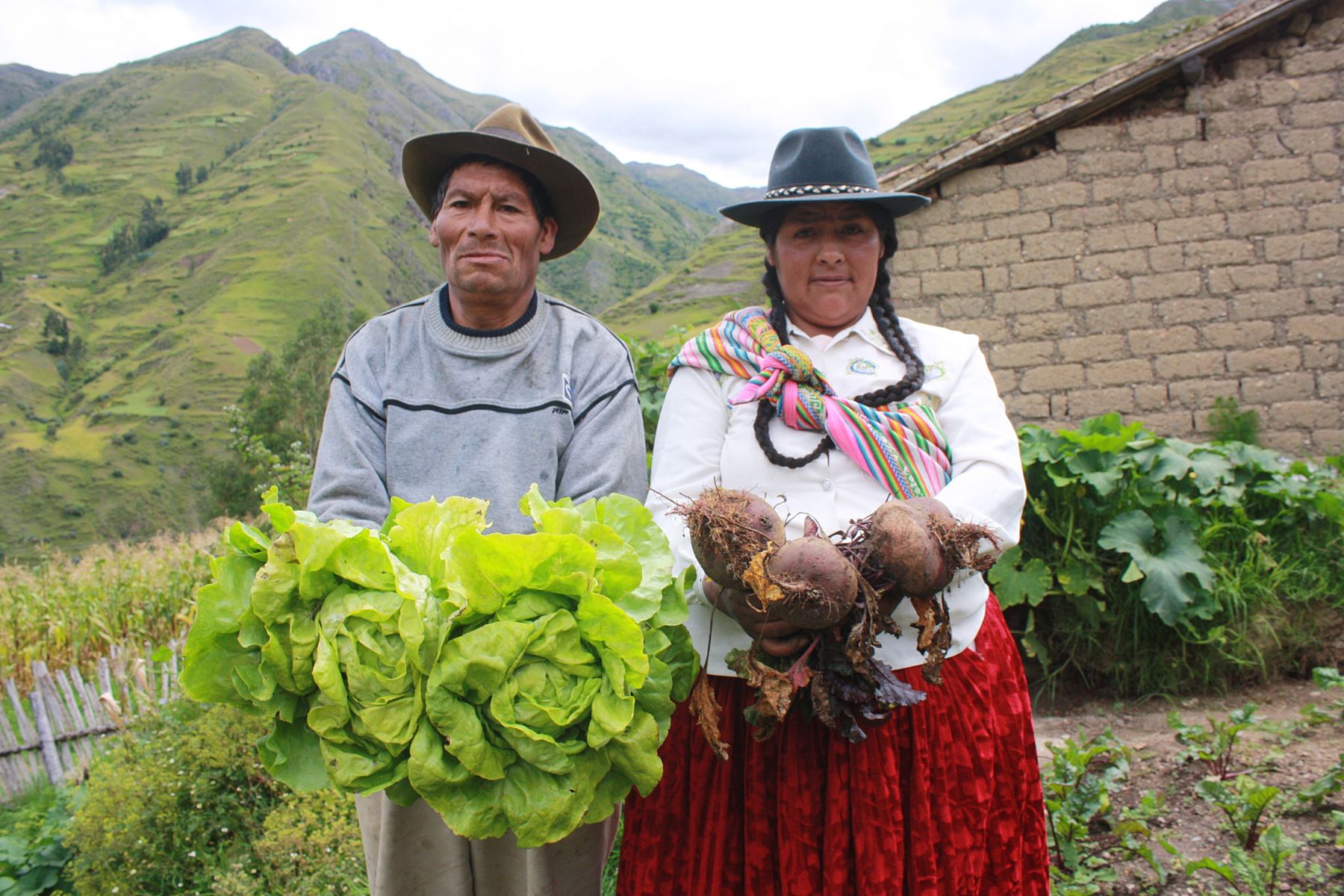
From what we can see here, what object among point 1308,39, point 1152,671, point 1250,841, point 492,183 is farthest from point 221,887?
point 1308,39

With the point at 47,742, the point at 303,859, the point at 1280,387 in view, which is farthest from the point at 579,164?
the point at 303,859

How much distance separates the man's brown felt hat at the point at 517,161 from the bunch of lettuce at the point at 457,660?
120 cm

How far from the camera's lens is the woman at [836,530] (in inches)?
76.5

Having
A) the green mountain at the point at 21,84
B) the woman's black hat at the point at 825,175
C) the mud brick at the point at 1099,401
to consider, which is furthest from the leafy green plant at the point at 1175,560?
the green mountain at the point at 21,84

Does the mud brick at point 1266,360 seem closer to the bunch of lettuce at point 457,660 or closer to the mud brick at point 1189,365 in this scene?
the mud brick at point 1189,365

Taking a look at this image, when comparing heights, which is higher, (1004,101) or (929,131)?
(929,131)

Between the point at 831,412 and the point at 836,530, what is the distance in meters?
0.30

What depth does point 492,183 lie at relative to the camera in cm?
233

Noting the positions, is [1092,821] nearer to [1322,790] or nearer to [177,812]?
[1322,790]

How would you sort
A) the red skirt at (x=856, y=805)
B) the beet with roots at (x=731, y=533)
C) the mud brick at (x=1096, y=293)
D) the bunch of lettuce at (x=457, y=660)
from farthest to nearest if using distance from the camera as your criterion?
1. the mud brick at (x=1096, y=293)
2. the red skirt at (x=856, y=805)
3. the beet with roots at (x=731, y=533)
4. the bunch of lettuce at (x=457, y=660)

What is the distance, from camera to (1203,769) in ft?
11.4

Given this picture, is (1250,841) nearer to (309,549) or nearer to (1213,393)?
(309,549)

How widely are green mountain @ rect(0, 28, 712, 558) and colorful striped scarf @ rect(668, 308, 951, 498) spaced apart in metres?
40.9

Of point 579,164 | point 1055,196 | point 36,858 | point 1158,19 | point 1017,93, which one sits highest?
point 1158,19
